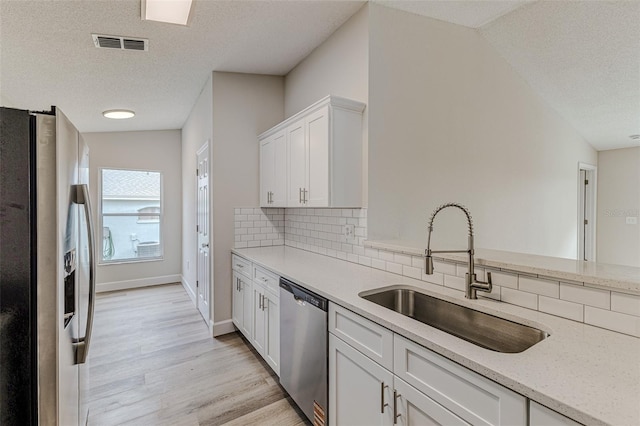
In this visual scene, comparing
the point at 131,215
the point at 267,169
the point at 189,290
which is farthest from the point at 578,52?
the point at 131,215

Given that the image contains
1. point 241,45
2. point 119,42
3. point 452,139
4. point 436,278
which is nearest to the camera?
point 436,278

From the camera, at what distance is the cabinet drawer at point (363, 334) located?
4.56ft

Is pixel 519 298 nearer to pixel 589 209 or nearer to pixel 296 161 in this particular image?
pixel 296 161

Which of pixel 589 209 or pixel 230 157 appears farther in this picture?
pixel 589 209

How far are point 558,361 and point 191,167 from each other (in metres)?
4.75

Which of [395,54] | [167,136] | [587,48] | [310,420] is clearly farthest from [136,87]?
[587,48]

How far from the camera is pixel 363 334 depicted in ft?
5.03

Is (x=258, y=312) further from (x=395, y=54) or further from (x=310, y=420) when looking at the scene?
(x=395, y=54)

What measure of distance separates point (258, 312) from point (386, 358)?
1611mm

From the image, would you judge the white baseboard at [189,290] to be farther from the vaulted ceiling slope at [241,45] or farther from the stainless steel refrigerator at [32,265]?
the stainless steel refrigerator at [32,265]

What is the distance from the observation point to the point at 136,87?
3439 mm

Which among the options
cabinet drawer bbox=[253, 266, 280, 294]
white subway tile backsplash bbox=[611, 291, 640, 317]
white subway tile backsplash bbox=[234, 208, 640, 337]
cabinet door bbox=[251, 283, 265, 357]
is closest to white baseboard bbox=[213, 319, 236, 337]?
cabinet door bbox=[251, 283, 265, 357]

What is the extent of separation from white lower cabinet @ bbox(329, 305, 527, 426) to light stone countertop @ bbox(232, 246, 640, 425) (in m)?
0.05

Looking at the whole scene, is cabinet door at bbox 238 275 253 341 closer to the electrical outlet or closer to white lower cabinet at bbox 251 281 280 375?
white lower cabinet at bbox 251 281 280 375
